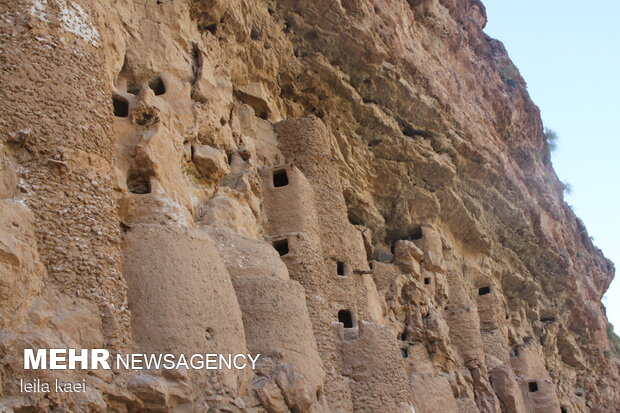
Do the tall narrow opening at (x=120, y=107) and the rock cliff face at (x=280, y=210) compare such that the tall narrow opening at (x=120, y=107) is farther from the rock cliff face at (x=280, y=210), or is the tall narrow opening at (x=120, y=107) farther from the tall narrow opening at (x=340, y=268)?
the tall narrow opening at (x=340, y=268)

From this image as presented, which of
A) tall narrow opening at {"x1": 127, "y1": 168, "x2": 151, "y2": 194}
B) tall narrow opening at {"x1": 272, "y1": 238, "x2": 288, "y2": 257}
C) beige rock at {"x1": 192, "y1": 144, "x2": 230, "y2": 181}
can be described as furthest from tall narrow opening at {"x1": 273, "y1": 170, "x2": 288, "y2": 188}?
tall narrow opening at {"x1": 127, "y1": 168, "x2": 151, "y2": 194}

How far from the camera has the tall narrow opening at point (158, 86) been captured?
1097cm

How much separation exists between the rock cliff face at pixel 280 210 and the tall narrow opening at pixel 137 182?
0.03m

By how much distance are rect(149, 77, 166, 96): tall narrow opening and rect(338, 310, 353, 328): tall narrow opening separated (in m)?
4.63

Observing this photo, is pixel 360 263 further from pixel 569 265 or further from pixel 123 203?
pixel 569 265

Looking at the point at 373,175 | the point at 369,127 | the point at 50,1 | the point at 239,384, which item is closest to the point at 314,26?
the point at 369,127

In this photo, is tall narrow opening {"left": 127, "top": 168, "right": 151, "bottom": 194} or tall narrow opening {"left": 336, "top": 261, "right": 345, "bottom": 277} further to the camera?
tall narrow opening {"left": 336, "top": 261, "right": 345, "bottom": 277}

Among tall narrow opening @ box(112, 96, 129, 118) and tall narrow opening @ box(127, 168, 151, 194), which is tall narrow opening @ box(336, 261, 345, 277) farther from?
tall narrow opening @ box(112, 96, 129, 118)

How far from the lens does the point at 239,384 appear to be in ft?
27.2

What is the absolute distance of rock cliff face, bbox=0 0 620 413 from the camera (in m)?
7.56

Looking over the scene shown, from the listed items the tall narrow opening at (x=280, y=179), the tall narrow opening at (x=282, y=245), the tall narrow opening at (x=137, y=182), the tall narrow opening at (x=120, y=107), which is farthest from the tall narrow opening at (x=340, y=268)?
the tall narrow opening at (x=120, y=107)

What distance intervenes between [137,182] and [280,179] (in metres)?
4.20

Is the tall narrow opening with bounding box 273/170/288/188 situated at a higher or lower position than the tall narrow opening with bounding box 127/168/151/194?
higher

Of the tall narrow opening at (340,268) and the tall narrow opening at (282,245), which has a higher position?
the tall narrow opening at (282,245)
